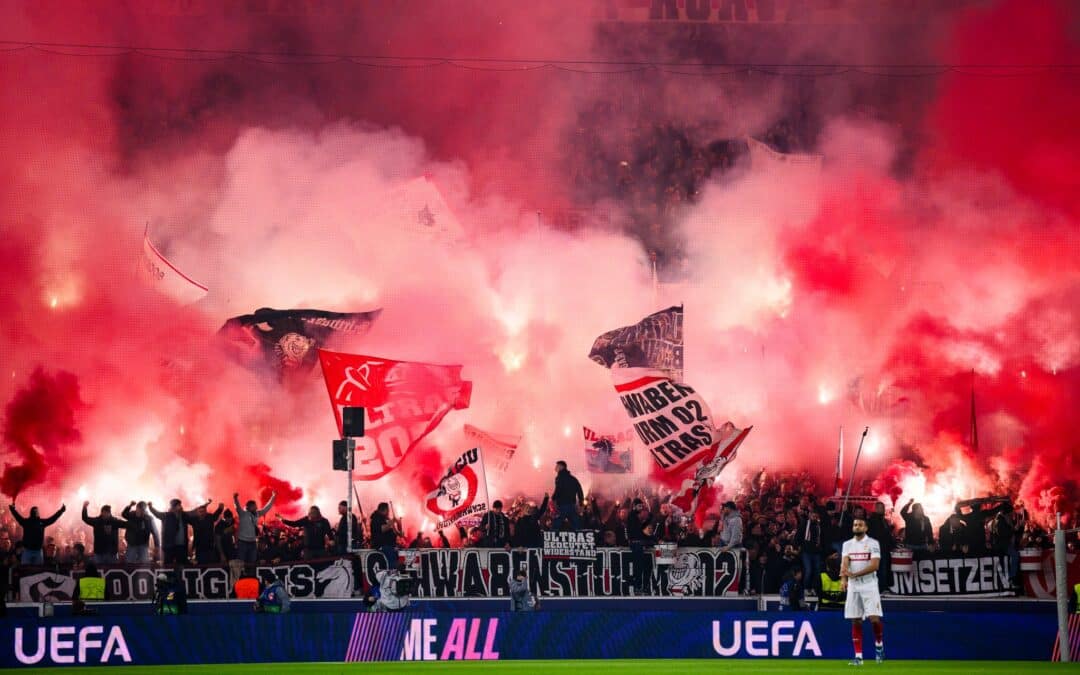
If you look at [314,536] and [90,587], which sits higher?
[314,536]

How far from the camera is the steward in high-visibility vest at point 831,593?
19328mm

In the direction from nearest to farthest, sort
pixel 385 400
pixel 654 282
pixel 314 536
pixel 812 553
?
pixel 812 553, pixel 314 536, pixel 385 400, pixel 654 282

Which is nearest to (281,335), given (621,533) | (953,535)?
(621,533)

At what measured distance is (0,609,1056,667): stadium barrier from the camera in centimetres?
1662

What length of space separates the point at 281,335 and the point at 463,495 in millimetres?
7059

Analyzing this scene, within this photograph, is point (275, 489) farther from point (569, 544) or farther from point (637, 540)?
point (637, 540)

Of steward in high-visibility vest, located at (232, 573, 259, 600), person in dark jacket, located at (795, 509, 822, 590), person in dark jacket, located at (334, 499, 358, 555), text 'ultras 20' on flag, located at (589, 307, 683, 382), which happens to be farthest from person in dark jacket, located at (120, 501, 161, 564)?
person in dark jacket, located at (795, 509, 822, 590)

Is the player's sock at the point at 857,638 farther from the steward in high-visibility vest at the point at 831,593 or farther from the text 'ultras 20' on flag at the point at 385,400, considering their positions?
the text 'ultras 20' on flag at the point at 385,400

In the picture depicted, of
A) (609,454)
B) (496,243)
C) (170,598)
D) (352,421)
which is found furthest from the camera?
(496,243)

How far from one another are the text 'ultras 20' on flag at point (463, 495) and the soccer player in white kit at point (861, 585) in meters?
10.2

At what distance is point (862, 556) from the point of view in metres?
15.6

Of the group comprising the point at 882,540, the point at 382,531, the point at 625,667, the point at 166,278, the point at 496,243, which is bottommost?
the point at 625,667

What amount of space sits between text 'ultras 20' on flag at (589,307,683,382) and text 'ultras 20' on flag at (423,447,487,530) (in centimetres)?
547

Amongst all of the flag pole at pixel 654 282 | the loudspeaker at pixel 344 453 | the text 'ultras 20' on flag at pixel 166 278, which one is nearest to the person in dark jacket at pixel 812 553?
the loudspeaker at pixel 344 453
